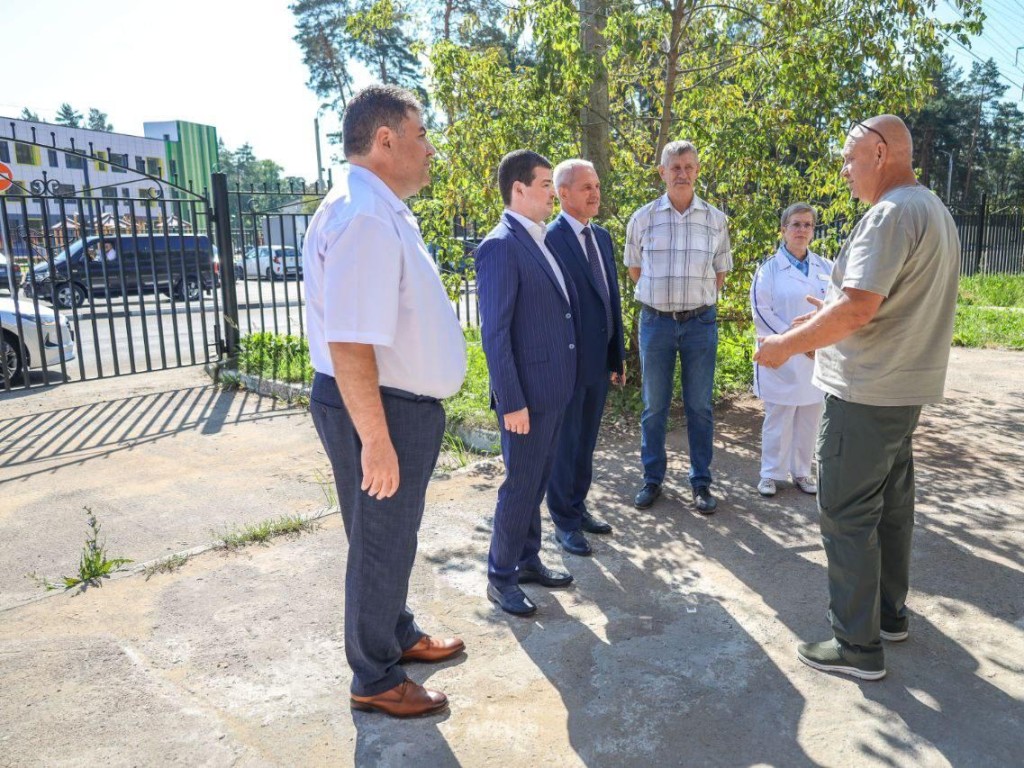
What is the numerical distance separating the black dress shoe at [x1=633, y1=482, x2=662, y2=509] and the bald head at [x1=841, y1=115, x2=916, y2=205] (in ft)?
7.67

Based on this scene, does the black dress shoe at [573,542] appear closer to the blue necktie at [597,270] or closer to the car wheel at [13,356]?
the blue necktie at [597,270]

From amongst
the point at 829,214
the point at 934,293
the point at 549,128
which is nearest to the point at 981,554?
the point at 934,293

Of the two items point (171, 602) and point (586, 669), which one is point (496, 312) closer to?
point (586, 669)

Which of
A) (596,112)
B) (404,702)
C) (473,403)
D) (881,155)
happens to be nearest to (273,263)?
(473,403)

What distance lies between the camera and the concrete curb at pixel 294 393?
245 inches

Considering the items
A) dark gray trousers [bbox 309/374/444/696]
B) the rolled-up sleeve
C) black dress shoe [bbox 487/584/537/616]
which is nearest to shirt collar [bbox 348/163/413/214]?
the rolled-up sleeve

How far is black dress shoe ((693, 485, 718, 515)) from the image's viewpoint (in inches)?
181

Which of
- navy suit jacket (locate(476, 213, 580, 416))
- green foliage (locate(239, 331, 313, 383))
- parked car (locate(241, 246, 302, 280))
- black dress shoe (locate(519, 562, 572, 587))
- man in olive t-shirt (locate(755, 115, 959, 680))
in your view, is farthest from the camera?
green foliage (locate(239, 331, 313, 383))

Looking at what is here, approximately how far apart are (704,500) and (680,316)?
3.57 feet

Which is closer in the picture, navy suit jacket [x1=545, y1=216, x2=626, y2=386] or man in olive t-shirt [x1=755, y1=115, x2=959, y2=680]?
man in olive t-shirt [x1=755, y1=115, x2=959, y2=680]

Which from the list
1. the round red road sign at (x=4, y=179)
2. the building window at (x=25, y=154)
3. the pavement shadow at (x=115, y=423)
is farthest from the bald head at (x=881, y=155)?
the building window at (x=25, y=154)

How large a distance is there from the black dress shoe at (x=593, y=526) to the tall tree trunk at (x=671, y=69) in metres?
3.48

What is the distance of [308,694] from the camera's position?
113 inches

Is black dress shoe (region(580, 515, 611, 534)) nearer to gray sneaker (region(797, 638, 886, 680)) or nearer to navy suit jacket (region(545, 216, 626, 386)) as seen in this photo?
navy suit jacket (region(545, 216, 626, 386))
